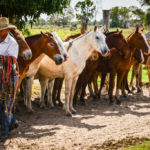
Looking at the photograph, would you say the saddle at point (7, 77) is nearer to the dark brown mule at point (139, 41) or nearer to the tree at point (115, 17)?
the dark brown mule at point (139, 41)

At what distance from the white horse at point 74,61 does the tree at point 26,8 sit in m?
1.35

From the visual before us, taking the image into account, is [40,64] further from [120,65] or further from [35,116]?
[120,65]

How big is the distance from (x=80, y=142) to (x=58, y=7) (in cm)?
480

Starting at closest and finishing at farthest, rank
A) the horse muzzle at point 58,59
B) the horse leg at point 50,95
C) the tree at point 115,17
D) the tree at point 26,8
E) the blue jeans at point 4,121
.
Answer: the blue jeans at point 4,121 < the horse muzzle at point 58,59 < the tree at point 26,8 < the horse leg at point 50,95 < the tree at point 115,17

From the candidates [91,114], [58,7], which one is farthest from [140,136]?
[58,7]

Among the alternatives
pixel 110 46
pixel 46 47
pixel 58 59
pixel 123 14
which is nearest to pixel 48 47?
pixel 46 47

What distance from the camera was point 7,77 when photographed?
16.4ft

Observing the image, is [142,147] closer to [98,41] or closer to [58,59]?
[58,59]

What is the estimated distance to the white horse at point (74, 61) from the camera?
7793 millimetres

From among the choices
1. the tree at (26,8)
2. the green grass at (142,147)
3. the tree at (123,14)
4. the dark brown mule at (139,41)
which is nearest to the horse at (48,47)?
the tree at (26,8)

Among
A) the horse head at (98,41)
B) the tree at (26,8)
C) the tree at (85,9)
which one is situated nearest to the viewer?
the tree at (26,8)

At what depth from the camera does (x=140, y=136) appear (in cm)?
559

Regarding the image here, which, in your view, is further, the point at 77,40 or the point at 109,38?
the point at 109,38

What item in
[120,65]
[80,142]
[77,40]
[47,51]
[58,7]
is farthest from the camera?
[120,65]
